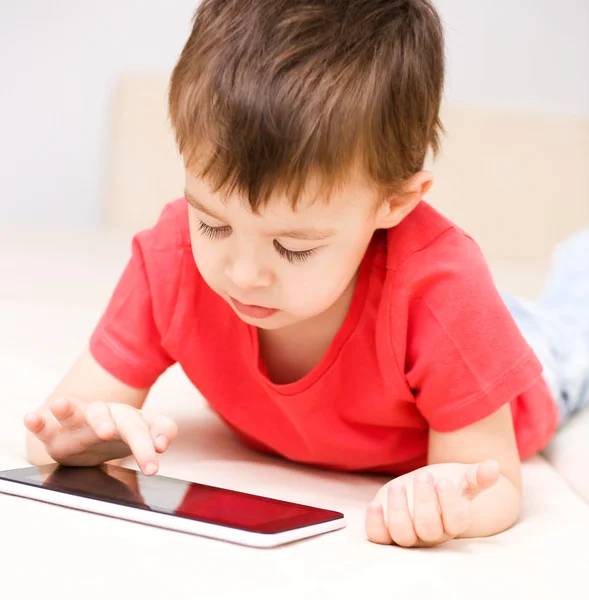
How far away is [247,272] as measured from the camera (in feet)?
2.55

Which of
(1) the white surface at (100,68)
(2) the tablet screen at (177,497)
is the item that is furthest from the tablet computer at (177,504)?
(1) the white surface at (100,68)

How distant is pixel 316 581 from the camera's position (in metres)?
0.66

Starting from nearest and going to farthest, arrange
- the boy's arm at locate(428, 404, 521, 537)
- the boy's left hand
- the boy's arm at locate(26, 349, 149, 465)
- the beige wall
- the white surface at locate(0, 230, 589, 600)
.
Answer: the white surface at locate(0, 230, 589, 600)
the boy's left hand
the boy's arm at locate(428, 404, 521, 537)
the boy's arm at locate(26, 349, 149, 465)
the beige wall

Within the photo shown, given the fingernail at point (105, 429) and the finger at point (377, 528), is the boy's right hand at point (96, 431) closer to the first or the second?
the fingernail at point (105, 429)

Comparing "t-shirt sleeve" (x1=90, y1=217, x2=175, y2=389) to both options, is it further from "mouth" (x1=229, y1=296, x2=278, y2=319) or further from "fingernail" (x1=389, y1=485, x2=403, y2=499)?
"fingernail" (x1=389, y1=485, x2=403, y2=499)

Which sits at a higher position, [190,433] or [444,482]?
[444,482]

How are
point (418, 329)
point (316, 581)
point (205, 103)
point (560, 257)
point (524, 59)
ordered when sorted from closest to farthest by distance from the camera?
point (316, 581) → point (205, 103) → point (418, 329) → point (560, 257) → point (524, 59)

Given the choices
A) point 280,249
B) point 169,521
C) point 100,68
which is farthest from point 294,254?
point 100,68

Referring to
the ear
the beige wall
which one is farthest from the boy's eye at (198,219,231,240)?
the beige wall

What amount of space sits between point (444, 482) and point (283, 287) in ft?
0.65

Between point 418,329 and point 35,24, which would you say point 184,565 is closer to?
point 418,329

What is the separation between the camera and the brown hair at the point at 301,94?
75 centimetres

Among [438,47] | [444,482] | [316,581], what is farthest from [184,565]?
[438,47]

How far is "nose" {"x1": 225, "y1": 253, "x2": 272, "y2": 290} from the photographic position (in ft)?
2.55
